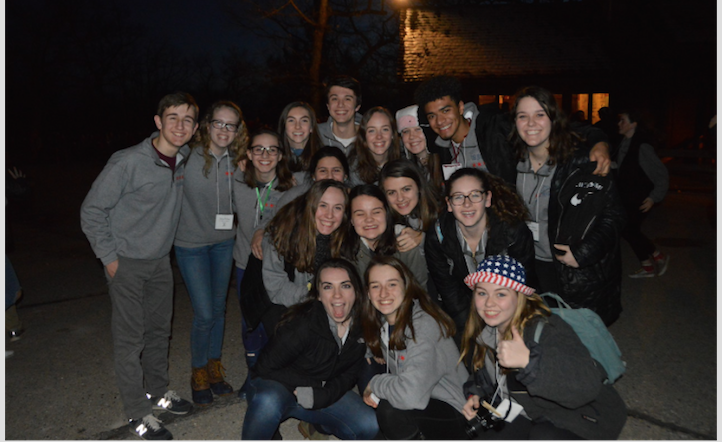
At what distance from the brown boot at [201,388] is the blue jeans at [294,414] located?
846 mm

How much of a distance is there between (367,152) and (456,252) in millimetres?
1331

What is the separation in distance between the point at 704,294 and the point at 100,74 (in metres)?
49.0

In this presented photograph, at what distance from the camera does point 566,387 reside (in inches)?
99.7

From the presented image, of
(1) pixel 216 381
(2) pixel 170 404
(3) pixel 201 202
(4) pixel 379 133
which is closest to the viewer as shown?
(2) pixel 170 404

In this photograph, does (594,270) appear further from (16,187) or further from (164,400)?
(16,187)

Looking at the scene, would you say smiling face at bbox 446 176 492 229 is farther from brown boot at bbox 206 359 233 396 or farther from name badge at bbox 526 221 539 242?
brown boot at bbox 206 359 233 396

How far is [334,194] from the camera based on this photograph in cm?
364

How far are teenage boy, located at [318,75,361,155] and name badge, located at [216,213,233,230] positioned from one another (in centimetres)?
118

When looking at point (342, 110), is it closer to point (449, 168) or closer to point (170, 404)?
point (449, 168)

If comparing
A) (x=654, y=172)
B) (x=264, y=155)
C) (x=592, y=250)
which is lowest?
(x=592, y=250)

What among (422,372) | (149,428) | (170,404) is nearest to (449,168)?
(422,372)

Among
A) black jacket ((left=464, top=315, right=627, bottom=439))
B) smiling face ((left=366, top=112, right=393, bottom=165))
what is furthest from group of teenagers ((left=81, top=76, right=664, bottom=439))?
smiling face ((left=366, top=112, right=393, bottom=165))

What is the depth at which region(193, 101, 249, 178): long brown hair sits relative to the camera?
12.7 feet

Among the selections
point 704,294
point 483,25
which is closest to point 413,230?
point 704,294
